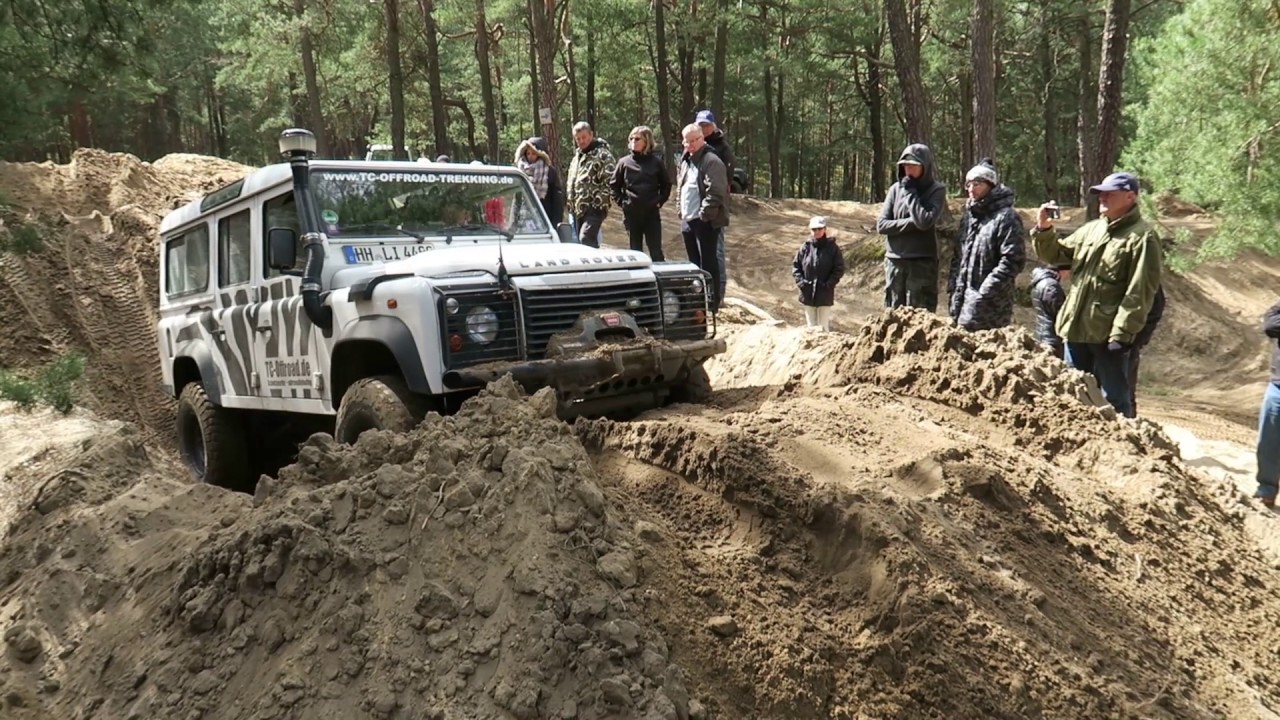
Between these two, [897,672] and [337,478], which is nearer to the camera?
[897,672]

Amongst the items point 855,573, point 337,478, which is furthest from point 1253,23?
point 337,478

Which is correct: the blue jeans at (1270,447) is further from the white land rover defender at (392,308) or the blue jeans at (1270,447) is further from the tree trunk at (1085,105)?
the tree trunk at (1085,105)

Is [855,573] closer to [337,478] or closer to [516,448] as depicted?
[516,448]

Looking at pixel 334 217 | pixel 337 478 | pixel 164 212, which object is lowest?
pixel 337 478

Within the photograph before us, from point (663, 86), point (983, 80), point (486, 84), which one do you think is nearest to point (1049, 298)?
point (983, 80)

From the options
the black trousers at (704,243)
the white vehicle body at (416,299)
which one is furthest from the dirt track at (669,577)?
the black trousers at (704,243)

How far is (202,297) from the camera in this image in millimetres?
6176

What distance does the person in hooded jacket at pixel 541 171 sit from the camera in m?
9.14

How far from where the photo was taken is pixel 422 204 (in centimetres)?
532

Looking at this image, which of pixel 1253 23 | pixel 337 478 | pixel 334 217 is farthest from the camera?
pixel 1253 23

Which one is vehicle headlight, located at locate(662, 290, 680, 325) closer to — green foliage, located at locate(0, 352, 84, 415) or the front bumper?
the front bumper

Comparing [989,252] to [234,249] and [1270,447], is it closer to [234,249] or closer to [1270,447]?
[1270,447]

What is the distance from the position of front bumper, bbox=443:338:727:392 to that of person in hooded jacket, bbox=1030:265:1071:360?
11.0 ft

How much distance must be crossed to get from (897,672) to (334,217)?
156 inches
